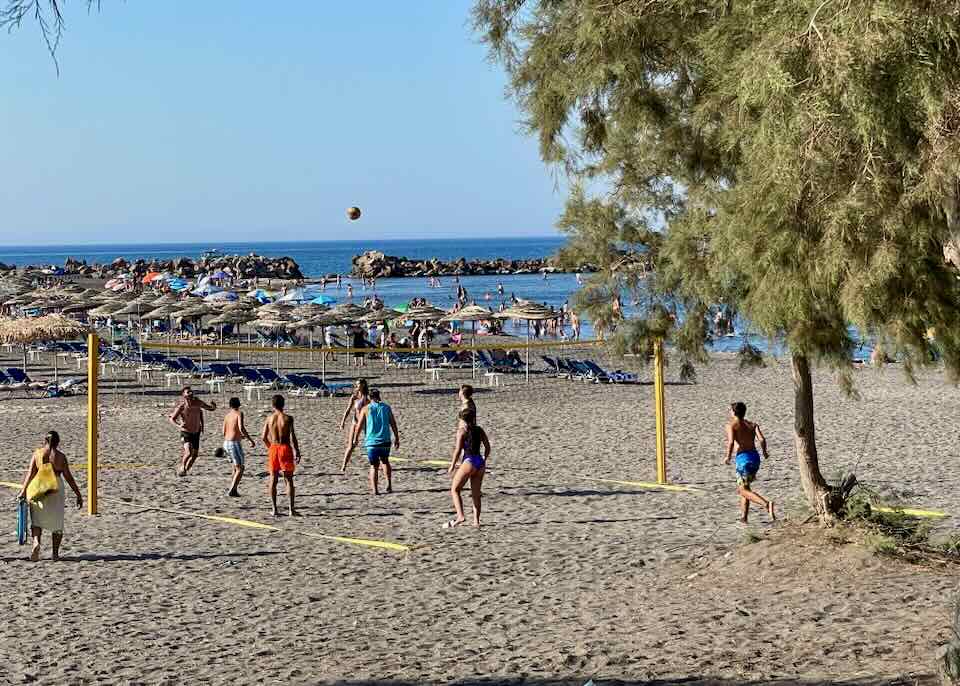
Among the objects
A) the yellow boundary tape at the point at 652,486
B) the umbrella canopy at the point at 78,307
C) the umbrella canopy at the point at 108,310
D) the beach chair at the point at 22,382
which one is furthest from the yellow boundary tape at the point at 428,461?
the umbrella canopy at the point at 78,307

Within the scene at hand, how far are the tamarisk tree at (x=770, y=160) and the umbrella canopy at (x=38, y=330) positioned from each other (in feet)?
73.0

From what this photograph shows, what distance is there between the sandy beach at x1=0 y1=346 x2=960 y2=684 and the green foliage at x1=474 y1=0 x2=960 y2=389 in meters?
1.63

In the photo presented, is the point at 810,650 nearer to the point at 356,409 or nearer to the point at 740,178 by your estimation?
the point at 740,178

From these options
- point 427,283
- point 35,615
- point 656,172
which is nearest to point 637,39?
point 656,172

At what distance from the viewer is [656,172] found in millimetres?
8703

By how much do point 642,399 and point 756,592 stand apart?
15978mm

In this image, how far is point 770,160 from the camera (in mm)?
6184

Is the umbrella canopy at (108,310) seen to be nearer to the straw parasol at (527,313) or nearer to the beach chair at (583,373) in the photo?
the straw parasol at (527,313)

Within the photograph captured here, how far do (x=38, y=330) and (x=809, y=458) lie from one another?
23489 millimetres

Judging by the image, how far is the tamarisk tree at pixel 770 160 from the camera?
5.36 m

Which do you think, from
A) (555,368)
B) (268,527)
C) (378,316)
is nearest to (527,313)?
(555,368)

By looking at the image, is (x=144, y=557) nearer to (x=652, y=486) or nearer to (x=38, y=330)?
(x=652, y=486)

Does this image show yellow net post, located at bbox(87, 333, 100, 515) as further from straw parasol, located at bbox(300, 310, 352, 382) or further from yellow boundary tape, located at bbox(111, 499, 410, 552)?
straw parasol, located at bbox(300, 310, 352, 382)

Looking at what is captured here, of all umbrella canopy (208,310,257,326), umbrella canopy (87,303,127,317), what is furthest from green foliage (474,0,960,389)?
umbrella canopy (87,303,127,317)
